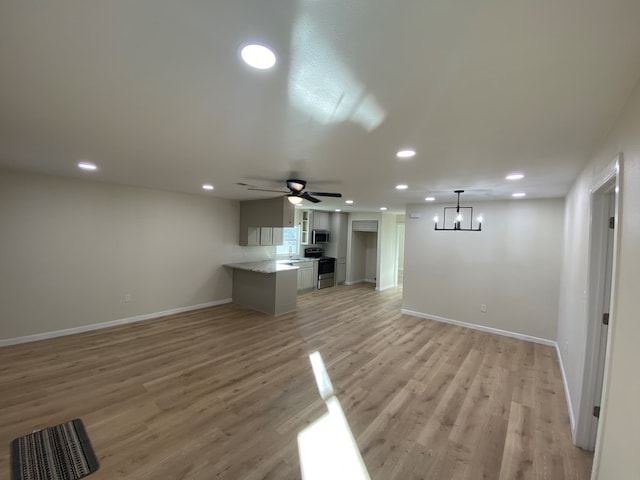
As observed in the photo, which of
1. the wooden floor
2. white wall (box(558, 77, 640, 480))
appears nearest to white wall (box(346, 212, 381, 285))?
the wooden floor

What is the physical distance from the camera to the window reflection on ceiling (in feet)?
3.39

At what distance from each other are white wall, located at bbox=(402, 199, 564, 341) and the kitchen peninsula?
2.56 metres

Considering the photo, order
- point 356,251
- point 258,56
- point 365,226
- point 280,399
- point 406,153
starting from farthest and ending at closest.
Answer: point 356,251 < point 365,226 < point 280,399 < point 406,153 < point 258,56

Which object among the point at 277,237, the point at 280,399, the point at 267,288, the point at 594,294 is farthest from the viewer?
the point at 277,237

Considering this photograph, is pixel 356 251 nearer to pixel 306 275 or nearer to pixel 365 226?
pixel 365 226

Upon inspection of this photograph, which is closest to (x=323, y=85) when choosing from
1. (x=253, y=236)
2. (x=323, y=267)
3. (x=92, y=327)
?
(x=92, y=327)

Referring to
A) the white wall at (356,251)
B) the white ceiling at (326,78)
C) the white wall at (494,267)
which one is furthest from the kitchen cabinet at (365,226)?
the white ceiling at (326,78)

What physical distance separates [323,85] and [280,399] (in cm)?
287

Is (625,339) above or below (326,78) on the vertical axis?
below

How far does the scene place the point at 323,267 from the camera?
8469 mm

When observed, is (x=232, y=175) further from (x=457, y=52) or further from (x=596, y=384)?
(x=596, y=384)

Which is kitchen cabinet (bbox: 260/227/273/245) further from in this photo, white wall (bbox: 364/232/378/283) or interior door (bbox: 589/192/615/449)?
interior door (bbox: 589/192/615/449)

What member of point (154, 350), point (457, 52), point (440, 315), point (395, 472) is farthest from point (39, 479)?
point (440, 315)

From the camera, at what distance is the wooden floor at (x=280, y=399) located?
2078 millimetres
